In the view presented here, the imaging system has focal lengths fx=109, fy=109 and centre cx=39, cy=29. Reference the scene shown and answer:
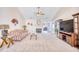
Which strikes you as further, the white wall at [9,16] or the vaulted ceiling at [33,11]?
the vaulted ceiling at [33,11]

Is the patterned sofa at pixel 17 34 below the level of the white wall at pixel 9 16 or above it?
below

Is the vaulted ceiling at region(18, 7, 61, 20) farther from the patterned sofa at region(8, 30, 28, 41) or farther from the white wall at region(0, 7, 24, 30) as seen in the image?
the patterned sofa at region(8, 30, 28, 41)

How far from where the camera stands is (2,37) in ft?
16.4

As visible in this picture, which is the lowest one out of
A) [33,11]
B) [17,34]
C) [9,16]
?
[17,34]

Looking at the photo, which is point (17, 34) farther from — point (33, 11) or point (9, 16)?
point (33, 11)

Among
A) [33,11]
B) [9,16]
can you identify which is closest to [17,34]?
[9,16]

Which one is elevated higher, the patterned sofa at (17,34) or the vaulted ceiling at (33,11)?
the vaulted ceiling at (33,11)

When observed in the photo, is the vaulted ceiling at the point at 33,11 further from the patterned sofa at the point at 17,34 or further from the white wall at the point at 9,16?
the patterned sofa at the point at 17,34

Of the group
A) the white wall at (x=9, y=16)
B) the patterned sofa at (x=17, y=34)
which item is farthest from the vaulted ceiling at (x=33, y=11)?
the patterned sofa at (x=17, y=34)
